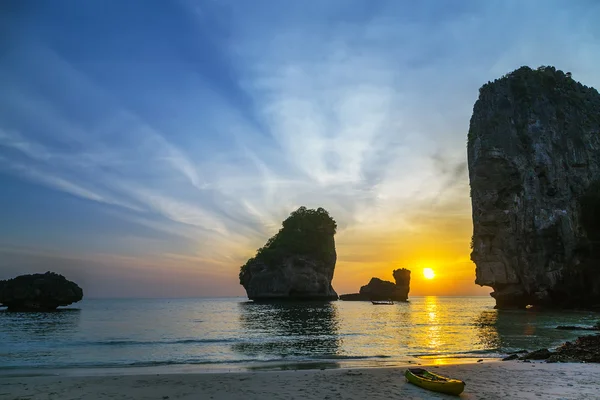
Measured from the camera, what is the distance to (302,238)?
127062mm

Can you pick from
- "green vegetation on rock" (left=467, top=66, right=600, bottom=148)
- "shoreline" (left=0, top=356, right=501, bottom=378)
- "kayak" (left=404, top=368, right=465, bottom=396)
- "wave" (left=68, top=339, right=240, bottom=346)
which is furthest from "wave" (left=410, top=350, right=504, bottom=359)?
"green vegetation on rock" (left=467, top=66, right=600, bottom=148)

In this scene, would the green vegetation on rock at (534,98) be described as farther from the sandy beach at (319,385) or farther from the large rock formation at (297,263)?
the sandy beach at (319,385)

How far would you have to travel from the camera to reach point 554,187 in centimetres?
7000

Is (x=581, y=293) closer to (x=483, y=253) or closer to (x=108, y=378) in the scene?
(x=483, y=253)

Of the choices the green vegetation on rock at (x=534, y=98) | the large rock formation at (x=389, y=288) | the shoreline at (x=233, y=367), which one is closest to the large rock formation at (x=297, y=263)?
the large rock formation at (x=389, y=288)

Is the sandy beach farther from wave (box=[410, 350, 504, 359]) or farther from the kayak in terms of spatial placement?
wave (box=[410, 350, 504, 359])

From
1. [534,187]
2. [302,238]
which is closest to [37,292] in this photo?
[302,238]

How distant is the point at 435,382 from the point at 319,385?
3877 mm

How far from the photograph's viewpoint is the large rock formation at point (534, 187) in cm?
6575

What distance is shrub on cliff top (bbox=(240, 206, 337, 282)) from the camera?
123562 mm

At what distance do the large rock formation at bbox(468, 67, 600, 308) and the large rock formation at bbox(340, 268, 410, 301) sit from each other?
224 feet

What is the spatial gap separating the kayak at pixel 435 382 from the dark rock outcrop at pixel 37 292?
8671cm

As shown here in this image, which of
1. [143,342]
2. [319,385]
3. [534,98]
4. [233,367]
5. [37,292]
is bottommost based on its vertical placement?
[143,342]

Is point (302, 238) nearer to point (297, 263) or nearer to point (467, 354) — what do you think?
point (297, 263)
